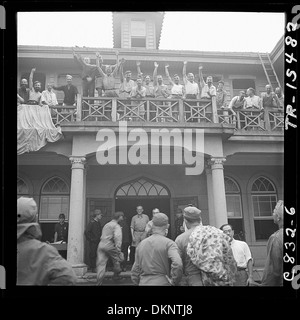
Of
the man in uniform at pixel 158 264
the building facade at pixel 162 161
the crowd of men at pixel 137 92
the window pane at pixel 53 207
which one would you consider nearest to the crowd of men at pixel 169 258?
the man in uniform at pixel 158 264

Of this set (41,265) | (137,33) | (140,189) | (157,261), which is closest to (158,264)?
(157,261)

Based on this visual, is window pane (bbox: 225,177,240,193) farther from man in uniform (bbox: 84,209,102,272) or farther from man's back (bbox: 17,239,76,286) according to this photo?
man's back (bbox: 17,239,76,286)

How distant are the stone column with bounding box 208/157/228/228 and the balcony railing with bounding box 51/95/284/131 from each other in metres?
1.23

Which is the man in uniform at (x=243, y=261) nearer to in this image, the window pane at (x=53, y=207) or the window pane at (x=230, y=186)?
the window pane at (x=230, y=186)

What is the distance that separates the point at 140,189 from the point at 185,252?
683 centimetres

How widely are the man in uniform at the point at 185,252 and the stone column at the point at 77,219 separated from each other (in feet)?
14.8

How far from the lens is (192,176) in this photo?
10680mm

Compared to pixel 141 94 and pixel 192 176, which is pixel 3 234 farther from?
pixel 192 176

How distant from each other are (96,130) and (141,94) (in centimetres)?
162

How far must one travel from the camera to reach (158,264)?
3.68 m

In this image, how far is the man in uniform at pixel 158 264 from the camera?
360cm

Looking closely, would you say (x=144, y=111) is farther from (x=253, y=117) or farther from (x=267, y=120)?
(x=267, y=120)

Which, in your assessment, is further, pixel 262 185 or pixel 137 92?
pixel 262 185
